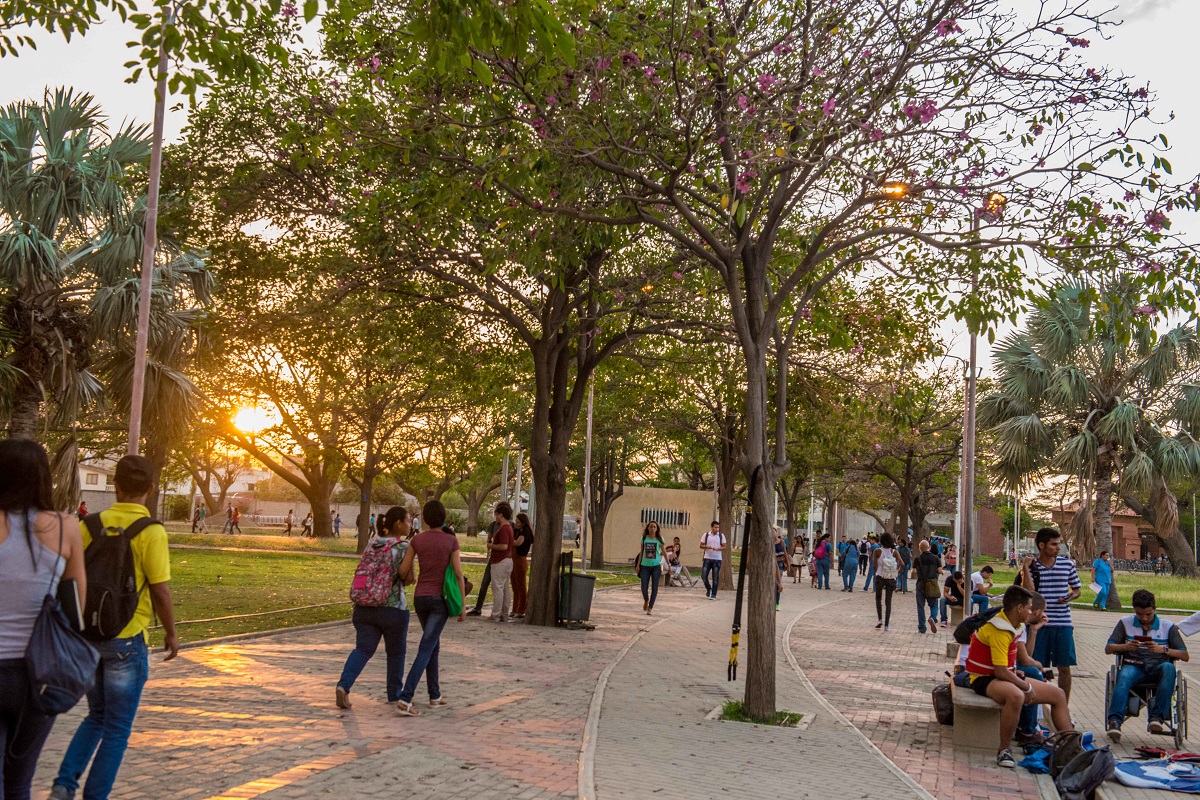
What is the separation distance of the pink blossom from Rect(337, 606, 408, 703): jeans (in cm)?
684

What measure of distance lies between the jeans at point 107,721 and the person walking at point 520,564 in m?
12.6

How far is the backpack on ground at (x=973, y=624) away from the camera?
909 cm

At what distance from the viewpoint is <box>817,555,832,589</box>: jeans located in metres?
35.3

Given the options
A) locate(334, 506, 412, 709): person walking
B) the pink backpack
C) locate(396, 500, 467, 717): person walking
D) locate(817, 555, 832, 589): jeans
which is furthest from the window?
the pink backpack

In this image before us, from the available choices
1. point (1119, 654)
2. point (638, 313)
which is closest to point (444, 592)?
point (1119, 654)

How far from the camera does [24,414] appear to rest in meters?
17.9

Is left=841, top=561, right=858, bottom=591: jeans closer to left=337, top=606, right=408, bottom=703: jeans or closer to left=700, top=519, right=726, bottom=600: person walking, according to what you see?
left=700, top=519, right=726, bottom=600: person walking

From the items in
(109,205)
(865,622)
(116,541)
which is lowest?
(865,622)

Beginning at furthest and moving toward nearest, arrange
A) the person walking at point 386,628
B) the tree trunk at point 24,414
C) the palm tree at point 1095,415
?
the palm tree at point 1095,415 → the tree trunk at point 24,414 → the person walking at point 386,628

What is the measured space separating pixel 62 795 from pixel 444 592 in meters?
4.37

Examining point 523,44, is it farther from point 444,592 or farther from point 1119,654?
point 1119,654

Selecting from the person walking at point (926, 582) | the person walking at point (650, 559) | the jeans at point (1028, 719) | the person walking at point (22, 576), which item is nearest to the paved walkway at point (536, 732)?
the jeans at point (1028, 719)

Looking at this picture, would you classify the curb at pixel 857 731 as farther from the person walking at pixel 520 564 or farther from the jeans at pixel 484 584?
the jeans at pixel 484 584

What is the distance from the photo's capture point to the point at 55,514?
166 inches
